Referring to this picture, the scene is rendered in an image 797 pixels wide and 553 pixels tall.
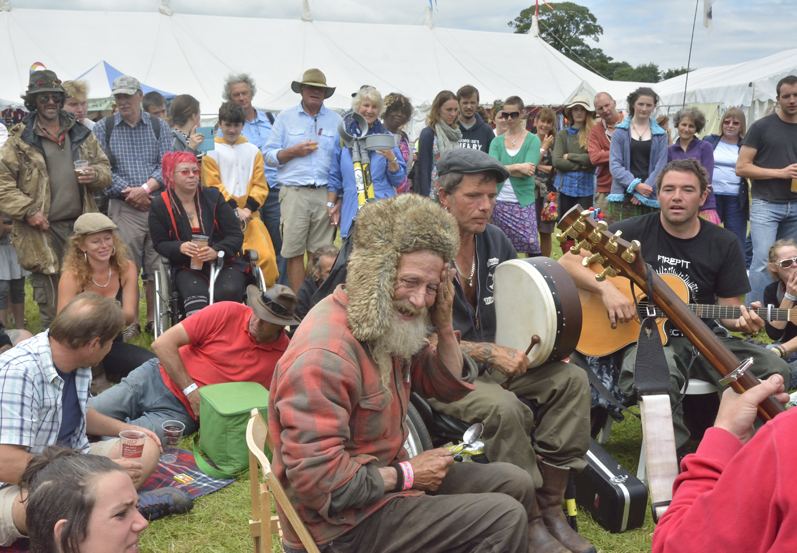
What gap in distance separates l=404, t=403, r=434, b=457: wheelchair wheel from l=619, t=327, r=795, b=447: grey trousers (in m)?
1.41

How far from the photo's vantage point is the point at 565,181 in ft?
26.8

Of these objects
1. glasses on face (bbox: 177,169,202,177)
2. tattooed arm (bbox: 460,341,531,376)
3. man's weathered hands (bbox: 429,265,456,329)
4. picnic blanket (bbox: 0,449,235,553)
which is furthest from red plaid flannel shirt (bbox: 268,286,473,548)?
glasses on face (bbox: 177,169,202,177)

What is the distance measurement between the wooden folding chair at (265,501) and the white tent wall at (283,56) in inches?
570

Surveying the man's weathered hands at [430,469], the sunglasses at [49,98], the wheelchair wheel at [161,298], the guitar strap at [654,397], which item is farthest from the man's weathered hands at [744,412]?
the sunglasses at [49,98]

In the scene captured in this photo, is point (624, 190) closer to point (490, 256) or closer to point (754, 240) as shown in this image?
point (754, 240)

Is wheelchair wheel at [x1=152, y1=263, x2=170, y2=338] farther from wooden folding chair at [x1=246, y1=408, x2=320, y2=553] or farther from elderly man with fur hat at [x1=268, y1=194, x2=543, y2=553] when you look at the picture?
elderly man with fur hat at [x1=268, y1=194, x2=543, y2=553]

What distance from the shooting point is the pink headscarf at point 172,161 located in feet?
17.1

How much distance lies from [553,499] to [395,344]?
4.38 ft

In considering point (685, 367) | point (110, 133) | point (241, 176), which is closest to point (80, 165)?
point (110, 133)

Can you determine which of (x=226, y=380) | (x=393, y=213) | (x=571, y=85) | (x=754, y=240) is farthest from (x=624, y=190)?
(x=571, y=85)

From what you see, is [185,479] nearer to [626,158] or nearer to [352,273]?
[352,273]

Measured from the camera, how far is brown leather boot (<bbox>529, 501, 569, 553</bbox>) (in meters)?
2.74

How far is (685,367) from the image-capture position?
12.0 feet

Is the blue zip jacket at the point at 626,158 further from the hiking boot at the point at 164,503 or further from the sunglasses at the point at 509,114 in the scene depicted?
the hiking boot at the point at 164,503
